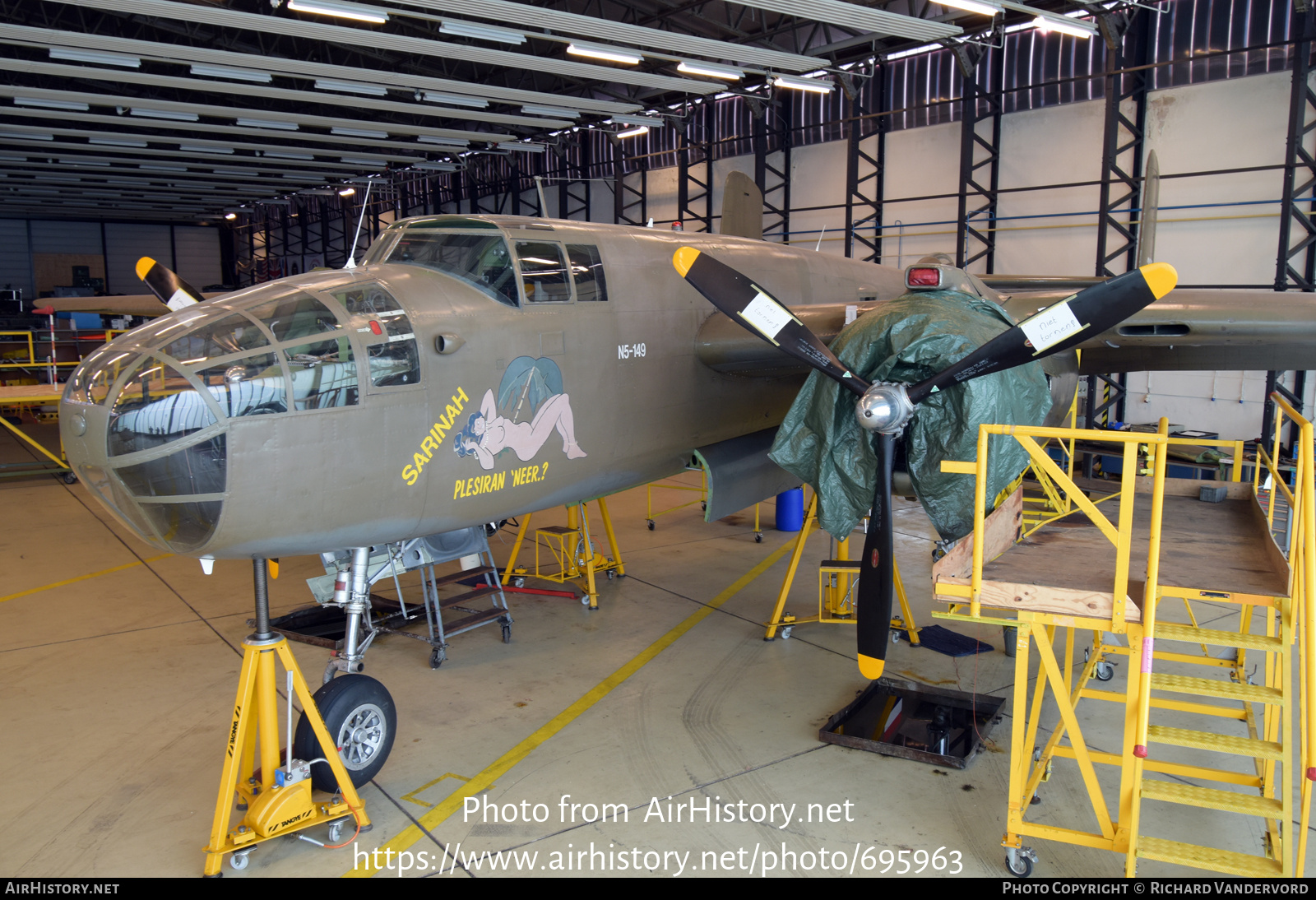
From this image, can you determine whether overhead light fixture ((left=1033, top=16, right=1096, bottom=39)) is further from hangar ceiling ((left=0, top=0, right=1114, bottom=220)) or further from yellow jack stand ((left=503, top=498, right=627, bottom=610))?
yellow jack stand ((left=503, top=498, right=627, bottom=610))

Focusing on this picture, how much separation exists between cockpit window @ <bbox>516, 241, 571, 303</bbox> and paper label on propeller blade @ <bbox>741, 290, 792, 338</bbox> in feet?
6.49

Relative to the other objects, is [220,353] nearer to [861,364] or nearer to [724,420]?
[861,364]

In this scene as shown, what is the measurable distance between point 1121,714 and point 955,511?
3421mm

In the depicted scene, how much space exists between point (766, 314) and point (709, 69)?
53.0ft

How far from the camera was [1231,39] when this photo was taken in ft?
59.4

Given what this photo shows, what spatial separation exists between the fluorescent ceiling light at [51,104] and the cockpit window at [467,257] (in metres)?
22.5

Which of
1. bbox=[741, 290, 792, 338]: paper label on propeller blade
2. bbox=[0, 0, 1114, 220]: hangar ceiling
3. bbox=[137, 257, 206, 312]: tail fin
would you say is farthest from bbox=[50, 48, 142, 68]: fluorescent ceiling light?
bbox=[741, 290, 792, 338]: paper label on propeller blade

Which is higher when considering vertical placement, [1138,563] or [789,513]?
[1138,563]

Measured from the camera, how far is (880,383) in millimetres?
7418

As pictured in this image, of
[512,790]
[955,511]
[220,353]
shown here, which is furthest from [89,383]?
[955,511]

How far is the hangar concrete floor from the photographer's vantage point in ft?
21.7

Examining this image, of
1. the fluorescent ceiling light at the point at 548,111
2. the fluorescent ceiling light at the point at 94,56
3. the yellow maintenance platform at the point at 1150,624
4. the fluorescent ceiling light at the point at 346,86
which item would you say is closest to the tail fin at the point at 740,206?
the yellow maintenance platform at the point at 1150,624

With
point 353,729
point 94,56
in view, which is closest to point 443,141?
point 94,56

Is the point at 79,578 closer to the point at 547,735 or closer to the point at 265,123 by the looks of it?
the point at 547,735
